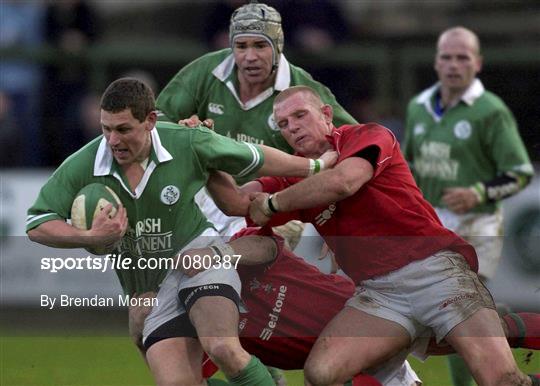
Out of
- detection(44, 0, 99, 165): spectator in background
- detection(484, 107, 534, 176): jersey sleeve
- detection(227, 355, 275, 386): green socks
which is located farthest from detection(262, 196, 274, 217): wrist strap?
detection(44, 0, 99, 165): spectator in background

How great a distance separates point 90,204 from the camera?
22.4ft

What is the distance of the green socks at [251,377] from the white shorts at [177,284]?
0.48 meters

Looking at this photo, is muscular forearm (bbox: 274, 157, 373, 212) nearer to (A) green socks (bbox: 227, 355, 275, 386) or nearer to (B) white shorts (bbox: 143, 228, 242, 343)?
(B) white shorts (bbox: 143, 228, 242, 343)

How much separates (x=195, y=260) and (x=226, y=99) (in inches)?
72.6

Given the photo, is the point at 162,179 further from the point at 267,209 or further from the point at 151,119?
the point at 267,209

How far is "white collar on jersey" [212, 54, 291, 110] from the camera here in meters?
8.52

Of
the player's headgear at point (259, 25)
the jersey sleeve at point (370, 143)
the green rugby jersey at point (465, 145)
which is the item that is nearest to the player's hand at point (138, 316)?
the jersey sleeve at point (370, 143)

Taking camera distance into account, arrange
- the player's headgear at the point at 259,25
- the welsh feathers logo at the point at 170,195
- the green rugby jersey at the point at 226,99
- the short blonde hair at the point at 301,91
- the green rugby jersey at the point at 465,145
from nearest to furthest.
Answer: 1. the welsh feathers logo at the point at 170,195
2. the short blonde hair at the point at 301,91
3. the player's headgear at the point at 259,25
4. the green rugby jersey at the point at 226,99
5. the green rugby jersey at the point at 465,145

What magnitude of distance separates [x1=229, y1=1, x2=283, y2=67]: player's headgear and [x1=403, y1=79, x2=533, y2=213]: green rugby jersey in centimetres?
257

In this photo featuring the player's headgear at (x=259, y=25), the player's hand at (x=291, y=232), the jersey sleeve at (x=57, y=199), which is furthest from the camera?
the player's hand at (x=291, y=232)

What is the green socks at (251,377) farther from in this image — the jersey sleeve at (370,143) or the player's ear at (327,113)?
the player's ear at (327,113)

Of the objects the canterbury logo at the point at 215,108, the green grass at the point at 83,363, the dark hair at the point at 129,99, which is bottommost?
the green grass at the point at 83,363

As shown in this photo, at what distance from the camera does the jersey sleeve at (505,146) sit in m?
10.2

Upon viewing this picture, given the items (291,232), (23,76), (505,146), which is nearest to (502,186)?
(505,146)
